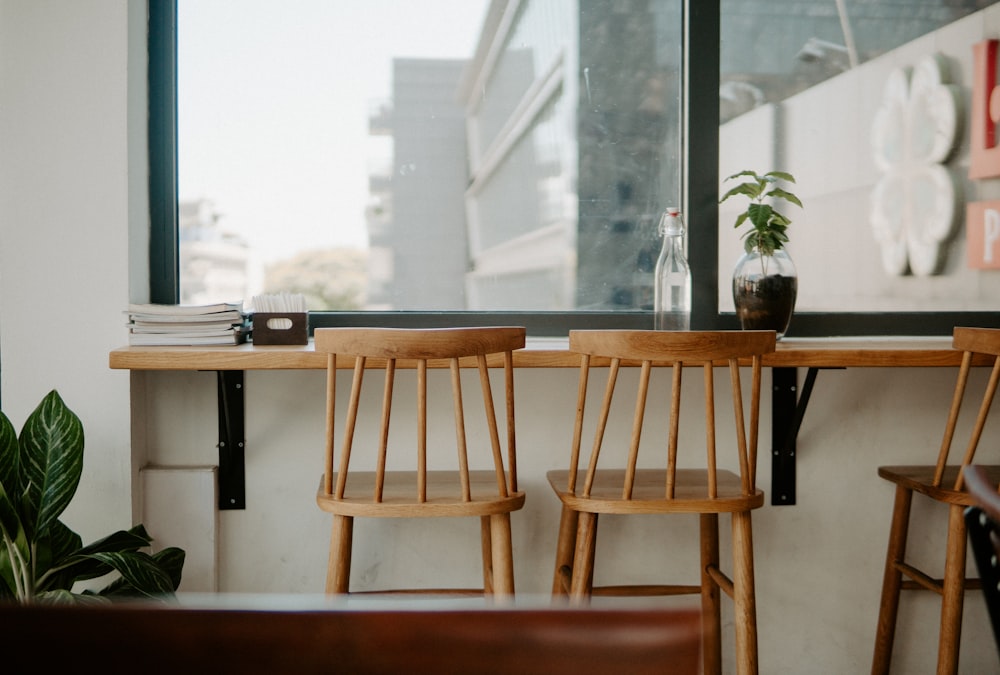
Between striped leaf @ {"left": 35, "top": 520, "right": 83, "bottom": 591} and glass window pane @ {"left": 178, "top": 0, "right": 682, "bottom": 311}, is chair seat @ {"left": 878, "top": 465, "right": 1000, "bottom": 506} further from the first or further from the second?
striped leaf @ {"left": 35, "top": 520, "right": 83, "bottom": 591}

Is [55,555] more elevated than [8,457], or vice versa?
[8,457]

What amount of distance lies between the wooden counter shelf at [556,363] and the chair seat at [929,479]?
255 millimetres

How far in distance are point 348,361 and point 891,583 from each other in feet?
4.94

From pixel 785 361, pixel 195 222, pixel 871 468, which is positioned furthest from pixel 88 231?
pixel 871 468

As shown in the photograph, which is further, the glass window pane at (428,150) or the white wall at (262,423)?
the glass window pane at (428,150)

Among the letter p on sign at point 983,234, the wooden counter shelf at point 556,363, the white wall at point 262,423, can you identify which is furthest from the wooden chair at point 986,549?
the letter p on sign at point 983,234

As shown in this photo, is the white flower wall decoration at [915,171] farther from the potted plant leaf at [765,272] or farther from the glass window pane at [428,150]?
the glass window pane at [428,150]

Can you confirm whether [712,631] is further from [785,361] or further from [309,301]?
[309,301]

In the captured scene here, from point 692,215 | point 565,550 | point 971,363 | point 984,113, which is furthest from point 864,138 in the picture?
point 565,550

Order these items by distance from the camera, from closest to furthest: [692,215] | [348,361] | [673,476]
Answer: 1. [673,476]
2. [348,361]
3. [692,215]

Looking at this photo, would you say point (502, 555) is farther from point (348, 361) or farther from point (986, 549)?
point (986, 549)

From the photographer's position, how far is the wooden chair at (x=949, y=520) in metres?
1.78

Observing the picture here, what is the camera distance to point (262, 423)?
2.22 meters

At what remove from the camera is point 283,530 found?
7.31 ft
